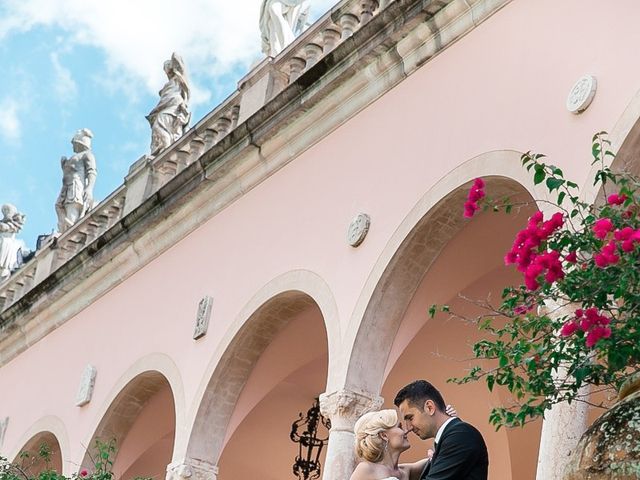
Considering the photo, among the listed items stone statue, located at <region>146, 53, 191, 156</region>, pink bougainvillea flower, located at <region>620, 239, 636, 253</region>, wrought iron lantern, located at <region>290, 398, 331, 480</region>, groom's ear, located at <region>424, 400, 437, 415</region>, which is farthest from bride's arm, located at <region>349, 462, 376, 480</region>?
stone statue, located at <region>146, 53, 191, 156</region>

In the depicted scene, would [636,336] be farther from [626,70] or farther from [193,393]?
[193,393]

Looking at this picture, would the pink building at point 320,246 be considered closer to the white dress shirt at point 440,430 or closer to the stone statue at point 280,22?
the stone statue at point 280,22

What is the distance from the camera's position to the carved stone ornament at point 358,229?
1126 centimetres

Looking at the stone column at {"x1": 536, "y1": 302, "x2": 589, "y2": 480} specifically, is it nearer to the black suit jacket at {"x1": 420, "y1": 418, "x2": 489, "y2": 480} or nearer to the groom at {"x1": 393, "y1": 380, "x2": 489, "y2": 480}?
the groom at {"x1": 393, "y1": 380, "x2": 489, "y2": 480}

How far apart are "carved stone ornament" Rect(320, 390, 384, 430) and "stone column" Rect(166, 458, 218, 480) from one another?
2.43 meters

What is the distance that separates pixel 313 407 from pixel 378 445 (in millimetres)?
9875

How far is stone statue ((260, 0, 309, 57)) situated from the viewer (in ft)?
48.3

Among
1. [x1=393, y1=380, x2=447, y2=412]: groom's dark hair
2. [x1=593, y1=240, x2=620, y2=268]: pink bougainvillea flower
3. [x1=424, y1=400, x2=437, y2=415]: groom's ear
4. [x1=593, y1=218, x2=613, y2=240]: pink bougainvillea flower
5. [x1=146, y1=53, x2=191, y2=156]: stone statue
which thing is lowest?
[x1=424, y1=400, x2=437, y2=415]: groom's ear

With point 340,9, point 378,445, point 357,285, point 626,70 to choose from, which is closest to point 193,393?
point 357,285

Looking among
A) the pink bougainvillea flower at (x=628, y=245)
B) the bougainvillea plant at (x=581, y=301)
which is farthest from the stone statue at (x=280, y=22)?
the pink bougainvillea flower at (x=628, y=245)

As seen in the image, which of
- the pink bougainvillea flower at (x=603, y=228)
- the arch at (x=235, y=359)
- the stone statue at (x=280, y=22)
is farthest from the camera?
the stone statue at (x=280, y=22)

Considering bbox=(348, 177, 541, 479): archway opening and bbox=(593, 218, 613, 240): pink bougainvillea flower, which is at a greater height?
bbox=(348, 177, 541, 479): archway opening

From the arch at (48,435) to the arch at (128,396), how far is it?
443 mm

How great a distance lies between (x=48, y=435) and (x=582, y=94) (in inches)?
355
